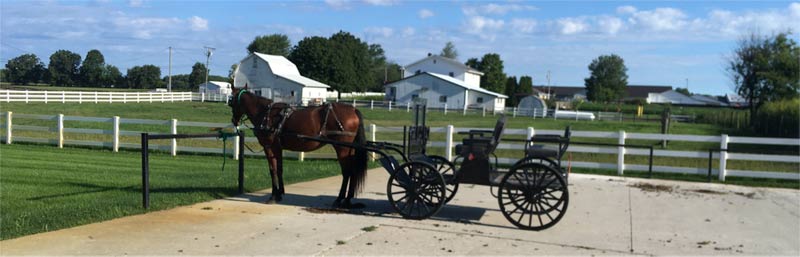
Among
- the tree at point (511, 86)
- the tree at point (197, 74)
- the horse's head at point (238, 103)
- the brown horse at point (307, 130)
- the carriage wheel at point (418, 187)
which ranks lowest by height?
the carriage wheel at point (418, 187)

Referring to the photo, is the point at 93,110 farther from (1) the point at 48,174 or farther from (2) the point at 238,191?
(2) the point at 238,191

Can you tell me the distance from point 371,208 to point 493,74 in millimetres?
81489

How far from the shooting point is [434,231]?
654cm

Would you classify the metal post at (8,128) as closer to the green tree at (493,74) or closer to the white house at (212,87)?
the white house at (212,87)

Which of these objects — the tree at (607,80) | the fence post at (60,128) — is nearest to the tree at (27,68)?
the fence post at (60,128)

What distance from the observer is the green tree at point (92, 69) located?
921 centimetres

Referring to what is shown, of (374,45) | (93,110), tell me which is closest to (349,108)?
(93,110)

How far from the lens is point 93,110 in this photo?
1189 inches

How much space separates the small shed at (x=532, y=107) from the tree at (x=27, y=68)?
46.7 m

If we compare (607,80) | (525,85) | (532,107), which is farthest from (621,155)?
(607,80)

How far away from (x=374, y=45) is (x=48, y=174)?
276 feet

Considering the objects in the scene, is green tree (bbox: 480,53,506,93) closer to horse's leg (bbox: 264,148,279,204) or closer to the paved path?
the paved path

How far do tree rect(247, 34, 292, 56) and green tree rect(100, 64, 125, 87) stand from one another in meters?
37.3

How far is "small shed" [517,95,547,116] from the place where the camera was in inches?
2102
